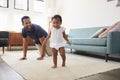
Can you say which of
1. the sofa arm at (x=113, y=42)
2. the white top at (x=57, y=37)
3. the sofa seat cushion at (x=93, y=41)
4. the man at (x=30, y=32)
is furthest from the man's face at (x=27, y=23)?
the sofa arm at (x=113, y=42)

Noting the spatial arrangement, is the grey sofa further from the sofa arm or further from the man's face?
the man's face

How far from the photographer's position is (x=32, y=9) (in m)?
5.96

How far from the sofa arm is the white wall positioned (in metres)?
0.98

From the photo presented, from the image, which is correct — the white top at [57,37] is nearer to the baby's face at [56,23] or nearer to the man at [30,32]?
the baby's face at [56,23]

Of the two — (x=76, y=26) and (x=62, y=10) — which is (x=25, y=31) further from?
(x=62, y=10)

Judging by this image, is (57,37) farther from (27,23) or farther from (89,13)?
(89,13)

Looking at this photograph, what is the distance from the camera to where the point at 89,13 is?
4.44 metres

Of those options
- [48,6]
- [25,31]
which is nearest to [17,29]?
[48,6]

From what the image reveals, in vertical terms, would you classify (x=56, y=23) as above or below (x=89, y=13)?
below

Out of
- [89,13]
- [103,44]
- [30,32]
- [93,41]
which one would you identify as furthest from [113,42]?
[89,13]

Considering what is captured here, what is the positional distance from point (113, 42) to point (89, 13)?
6.29 ft

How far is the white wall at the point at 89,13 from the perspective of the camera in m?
3.77

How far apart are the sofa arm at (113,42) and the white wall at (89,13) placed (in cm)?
98

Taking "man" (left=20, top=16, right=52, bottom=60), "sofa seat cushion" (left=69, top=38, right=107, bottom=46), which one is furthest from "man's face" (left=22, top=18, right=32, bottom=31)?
"sofa seat cushion" (left=69, top=38, right=107, bottom=46)
